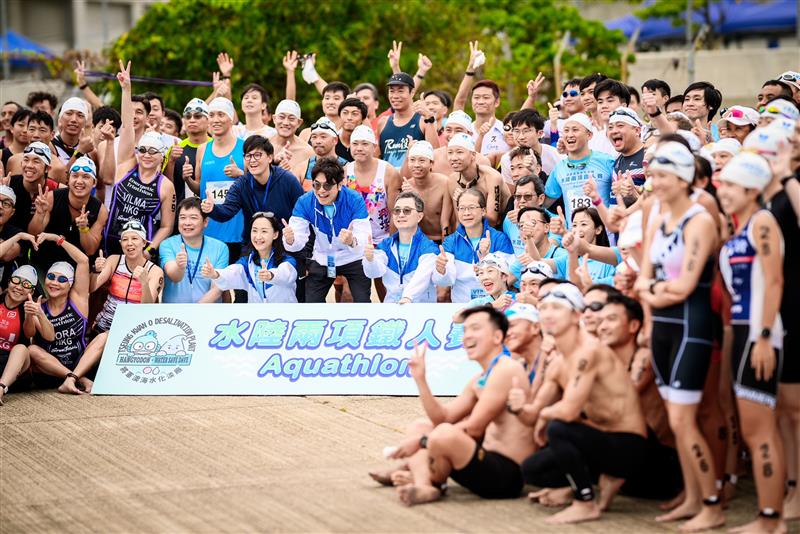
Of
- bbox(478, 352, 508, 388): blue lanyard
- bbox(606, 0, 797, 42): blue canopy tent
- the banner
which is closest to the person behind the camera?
bbox(478, 352, 508, 388): blue lanyard

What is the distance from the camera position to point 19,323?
11.0m

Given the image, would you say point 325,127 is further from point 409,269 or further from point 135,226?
point 135,226

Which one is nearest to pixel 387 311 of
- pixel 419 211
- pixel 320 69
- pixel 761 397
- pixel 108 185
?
pixel 419 211

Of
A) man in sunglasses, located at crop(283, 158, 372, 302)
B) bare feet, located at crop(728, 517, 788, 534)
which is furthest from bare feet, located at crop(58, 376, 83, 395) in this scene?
bare feet, located at crop(728, 517, 788, 534)

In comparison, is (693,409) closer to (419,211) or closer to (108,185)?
(419,211)

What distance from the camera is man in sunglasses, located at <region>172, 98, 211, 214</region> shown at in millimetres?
12773

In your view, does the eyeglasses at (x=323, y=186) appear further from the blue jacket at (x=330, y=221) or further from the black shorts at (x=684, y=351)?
the black shorts at (x=684, y=351)

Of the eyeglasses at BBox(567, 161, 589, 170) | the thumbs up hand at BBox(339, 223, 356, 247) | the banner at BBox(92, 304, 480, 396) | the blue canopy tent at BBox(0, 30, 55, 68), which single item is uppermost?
the blue canopy tent at BBox(0, 30, 55, 68)

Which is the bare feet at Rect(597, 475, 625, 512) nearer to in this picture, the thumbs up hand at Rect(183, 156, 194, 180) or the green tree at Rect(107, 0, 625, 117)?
the thumbs up hand at Rect(183, 156, 194, 180)

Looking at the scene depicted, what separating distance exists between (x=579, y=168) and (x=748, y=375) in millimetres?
4694

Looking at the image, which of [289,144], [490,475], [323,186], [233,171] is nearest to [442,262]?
[323,186]

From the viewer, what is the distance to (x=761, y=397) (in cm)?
668

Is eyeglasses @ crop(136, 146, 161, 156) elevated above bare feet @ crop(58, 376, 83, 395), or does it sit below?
above

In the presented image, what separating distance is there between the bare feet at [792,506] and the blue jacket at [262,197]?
6208mm
